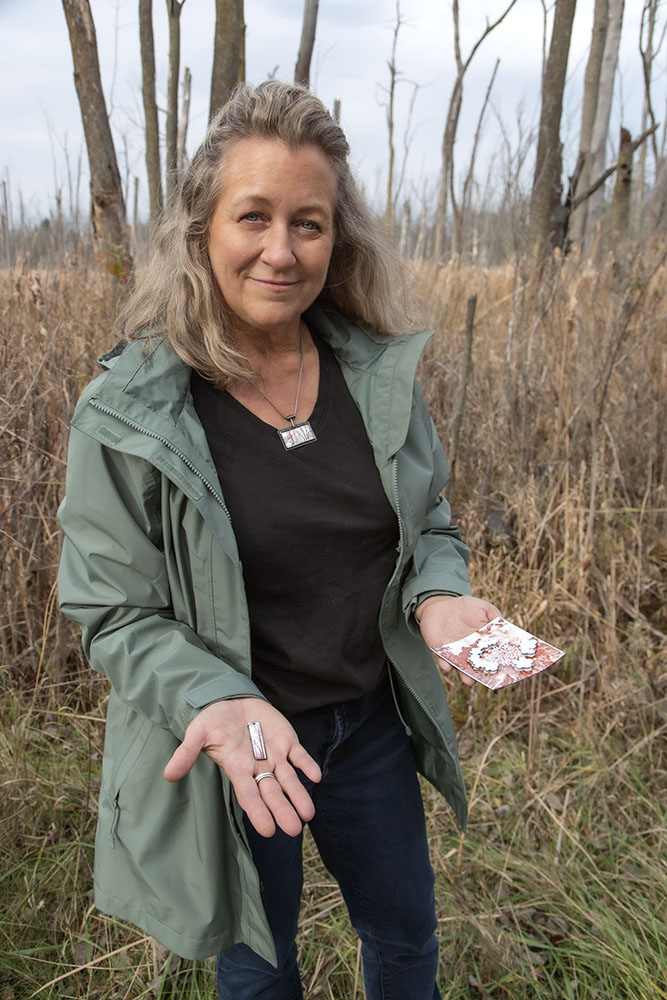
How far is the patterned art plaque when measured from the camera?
1.20m

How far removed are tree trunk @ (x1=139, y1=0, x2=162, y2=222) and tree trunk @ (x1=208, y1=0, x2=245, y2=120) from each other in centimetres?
137

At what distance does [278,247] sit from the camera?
1265 mm

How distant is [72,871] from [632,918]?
5.08ft

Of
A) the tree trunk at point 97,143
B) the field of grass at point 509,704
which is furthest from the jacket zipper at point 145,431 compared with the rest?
the tree trunk at point 97,143

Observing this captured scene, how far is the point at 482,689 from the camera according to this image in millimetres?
2744

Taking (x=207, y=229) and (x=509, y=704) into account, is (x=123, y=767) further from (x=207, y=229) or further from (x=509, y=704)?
(x=509, y=704)

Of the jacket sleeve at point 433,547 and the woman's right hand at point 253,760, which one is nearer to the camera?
the woman's right hand at point 253,760

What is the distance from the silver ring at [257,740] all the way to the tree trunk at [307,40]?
4178 millimetres

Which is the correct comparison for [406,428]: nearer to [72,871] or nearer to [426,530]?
[426,530]

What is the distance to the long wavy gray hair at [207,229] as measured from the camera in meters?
1.28

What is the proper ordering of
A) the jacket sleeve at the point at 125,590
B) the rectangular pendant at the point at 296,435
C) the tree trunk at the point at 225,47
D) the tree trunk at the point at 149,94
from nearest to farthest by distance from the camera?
the jacket sleeve at the point at 125,590, the rectangular pendant at the point at 296,435, the tree trunk at the point at 225,47, the tree trunk at the point at 149,94

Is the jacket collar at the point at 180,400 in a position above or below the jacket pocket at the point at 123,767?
above

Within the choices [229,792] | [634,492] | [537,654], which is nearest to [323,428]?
[537,654]

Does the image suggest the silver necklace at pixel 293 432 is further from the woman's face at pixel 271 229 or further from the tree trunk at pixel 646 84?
the tree trunk at pixel 646 84
